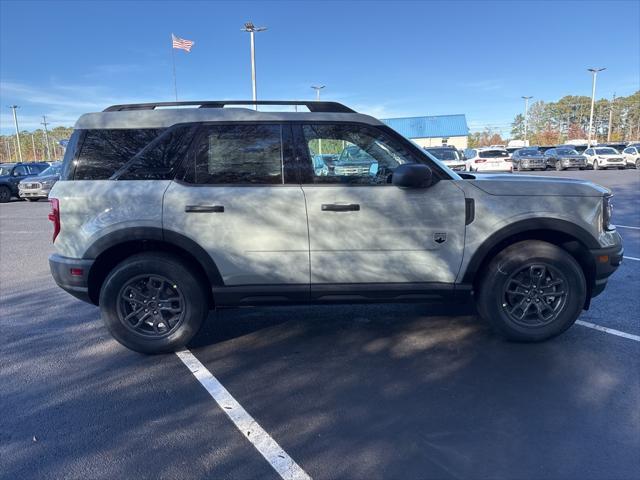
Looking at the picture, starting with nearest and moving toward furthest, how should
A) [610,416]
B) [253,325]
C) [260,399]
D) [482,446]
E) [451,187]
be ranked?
[482,446], [610,416], [260,399], [451,187], [253,325]

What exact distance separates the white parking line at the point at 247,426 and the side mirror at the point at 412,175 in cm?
204

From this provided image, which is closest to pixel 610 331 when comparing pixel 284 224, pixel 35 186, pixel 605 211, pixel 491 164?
pixel 605 211

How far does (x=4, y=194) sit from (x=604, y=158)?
36031mm

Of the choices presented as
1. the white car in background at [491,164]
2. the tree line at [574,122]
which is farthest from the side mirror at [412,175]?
the tree line at [574,122]

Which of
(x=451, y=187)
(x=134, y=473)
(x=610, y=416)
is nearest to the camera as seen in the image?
(x=134, y=473)

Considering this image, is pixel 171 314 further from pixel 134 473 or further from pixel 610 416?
pixel 610 416

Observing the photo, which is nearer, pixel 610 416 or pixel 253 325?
pixel 610 416

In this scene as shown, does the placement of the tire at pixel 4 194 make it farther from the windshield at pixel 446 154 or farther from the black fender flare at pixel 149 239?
the black fender flare at pixel 149 239

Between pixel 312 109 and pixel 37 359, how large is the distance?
314cm

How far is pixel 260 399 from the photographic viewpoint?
3213 millimetres

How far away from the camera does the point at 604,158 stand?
1283 inches

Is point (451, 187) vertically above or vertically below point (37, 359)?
above

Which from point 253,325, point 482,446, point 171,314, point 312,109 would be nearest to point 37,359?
point 171,314

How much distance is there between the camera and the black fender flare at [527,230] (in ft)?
12.5
